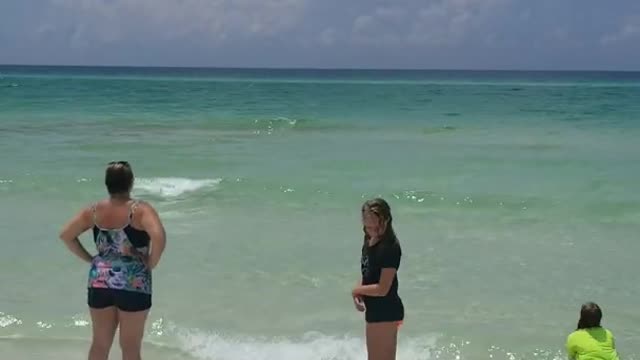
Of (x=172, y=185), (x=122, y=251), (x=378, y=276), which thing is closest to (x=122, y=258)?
(x=122, y=251)

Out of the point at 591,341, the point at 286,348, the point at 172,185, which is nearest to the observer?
the point at 591,341

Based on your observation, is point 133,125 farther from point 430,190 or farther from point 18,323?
point 18,323

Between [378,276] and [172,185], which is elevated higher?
[378,276]

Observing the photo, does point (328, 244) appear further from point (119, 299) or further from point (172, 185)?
point (119, 299)

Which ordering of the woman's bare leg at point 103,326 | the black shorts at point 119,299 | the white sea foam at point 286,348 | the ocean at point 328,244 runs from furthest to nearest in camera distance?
1. the ocean at point 328,244
2. the white sea foam at point 286,348
3. the woman's bare leg at point 103,326
4. the black shorts at point 119,299

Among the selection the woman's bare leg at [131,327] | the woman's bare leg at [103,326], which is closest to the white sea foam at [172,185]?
the woman's bare leg at [103,326]

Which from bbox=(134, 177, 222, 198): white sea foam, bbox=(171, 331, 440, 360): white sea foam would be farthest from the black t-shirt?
bbox=(134, 177, 222, 198): white sea foam

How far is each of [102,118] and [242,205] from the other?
805 inches

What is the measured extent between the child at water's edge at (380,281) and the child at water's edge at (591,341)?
100 cm

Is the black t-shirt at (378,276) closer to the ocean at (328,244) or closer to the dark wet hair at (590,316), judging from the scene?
the dark wet hair at (590,316)

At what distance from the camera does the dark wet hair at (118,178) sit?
4.38 m

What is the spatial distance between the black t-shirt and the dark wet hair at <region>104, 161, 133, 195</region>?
48.6 inches

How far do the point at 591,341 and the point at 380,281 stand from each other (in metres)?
1.26

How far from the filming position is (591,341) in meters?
4.83
